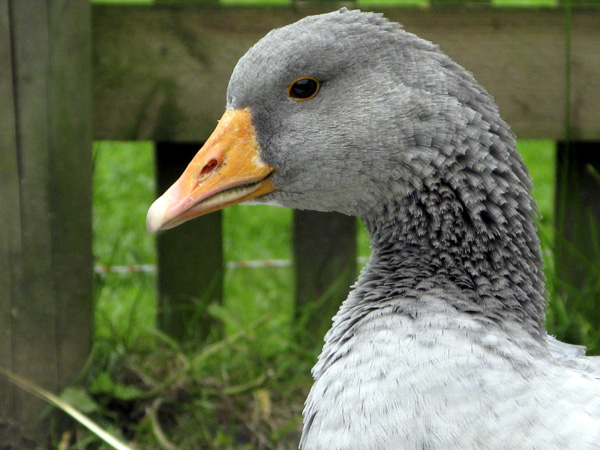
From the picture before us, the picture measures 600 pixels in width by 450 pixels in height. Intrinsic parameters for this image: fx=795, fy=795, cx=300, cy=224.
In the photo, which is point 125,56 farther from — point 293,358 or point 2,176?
point 293,358

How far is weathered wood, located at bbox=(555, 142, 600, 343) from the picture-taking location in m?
3.37

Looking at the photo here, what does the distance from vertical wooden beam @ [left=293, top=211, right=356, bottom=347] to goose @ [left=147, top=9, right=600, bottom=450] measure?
1.52 meters

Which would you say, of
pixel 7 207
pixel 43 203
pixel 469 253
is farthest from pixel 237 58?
pixel 469 253

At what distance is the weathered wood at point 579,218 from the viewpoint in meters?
3.37

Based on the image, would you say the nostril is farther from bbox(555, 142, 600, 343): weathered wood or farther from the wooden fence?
bbox(555, 142, 600, 343): weathered wood

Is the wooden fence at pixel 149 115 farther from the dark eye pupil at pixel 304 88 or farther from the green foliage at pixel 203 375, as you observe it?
the dark eye pupil at pixel 304 88

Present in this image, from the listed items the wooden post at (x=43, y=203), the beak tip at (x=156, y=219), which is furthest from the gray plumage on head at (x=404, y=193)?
the wooden post at (x=43, y=203)

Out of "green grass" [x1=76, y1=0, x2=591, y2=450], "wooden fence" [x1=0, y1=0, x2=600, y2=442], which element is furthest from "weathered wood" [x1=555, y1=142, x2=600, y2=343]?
"green grass" [x1=76, y1=0, x2=591, y2=450]

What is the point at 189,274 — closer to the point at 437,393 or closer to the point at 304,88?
the point at 304,88

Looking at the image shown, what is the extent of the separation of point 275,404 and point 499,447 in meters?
1.84

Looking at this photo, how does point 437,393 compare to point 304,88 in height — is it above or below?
below

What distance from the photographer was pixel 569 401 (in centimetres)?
182

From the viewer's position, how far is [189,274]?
12.2ft

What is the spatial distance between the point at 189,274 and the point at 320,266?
2.03 ft
